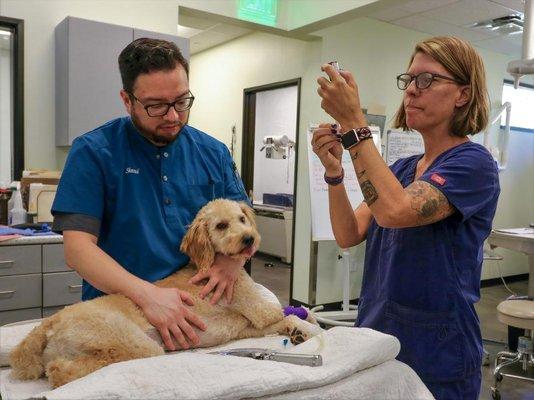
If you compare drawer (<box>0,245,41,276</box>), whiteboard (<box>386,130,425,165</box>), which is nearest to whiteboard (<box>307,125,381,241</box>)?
whiteboard (<box>386,130,425,165</box>)

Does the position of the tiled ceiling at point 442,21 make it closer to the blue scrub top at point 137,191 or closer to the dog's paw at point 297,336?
the blue scrub top at point 137,191

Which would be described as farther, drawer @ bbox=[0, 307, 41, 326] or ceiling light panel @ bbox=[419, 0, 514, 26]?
ceiling light panel @ bbox=[419, 0, 514, 26]

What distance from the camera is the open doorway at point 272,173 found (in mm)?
5703

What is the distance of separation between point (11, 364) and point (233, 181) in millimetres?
740

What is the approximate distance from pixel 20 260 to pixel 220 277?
1.90m

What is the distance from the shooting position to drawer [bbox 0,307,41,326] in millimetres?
2723

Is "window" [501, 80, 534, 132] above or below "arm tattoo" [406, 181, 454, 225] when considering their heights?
above

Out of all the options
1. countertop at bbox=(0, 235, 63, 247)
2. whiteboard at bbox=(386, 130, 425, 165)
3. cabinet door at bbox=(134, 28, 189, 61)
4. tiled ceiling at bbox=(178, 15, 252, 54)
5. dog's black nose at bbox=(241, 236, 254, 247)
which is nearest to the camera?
dog's black nose at bbox=(241, 236, 254, 247)

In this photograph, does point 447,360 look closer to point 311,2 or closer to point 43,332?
point 43,332

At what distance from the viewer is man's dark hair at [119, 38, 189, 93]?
1.10m

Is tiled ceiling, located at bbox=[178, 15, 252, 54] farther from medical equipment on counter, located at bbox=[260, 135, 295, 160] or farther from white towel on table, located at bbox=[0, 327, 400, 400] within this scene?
white towel on table, located at bbox=[0, 327, 400, 400]

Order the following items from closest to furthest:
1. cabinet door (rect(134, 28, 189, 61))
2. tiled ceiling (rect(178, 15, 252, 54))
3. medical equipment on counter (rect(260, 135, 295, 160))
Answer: cabinet door (rect(134, 28, 189, 61)) < tiled ceiling (rect(178, 15, 252, 54)) < medical equipment on counter (rect(260, 135, 295, 160))

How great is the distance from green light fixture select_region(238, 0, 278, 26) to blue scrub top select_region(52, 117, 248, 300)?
2.86 metres

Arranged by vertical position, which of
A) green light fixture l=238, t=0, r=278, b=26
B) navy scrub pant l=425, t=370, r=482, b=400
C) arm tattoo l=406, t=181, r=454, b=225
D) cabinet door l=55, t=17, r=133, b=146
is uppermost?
green light fixture l=238, t=0, r=278, b=26
